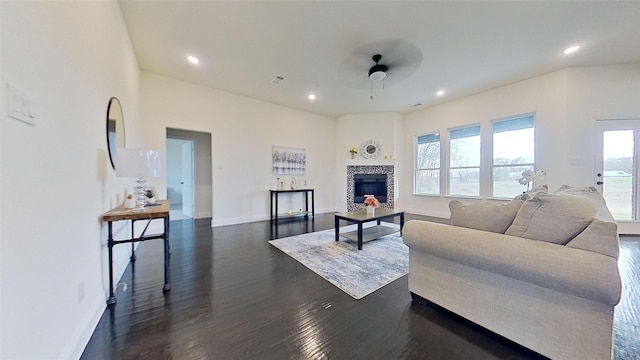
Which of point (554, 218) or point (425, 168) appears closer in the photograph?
point (554, 218)

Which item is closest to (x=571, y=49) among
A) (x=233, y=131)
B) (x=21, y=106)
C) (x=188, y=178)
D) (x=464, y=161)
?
(x=464, y=161)

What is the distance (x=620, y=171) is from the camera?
4020 millimetres

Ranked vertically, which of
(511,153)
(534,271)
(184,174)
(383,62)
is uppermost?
(383,62)

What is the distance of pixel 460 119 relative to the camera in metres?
5.50

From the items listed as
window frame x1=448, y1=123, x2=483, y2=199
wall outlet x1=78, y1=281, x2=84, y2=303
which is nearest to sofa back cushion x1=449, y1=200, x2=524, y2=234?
wall outlet x1=78, y1=281, x2=84, y2=303

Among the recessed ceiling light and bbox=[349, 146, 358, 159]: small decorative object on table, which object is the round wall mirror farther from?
the recessed ceiling light

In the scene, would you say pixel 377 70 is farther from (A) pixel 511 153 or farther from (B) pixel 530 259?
(A) pixel 511 153

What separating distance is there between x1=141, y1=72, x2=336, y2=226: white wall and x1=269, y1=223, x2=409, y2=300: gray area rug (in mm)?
2005

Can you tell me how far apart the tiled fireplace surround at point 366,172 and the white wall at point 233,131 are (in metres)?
1.09

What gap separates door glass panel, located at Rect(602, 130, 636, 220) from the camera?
3.96 metres

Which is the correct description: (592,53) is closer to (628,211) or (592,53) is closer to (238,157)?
(628,211)

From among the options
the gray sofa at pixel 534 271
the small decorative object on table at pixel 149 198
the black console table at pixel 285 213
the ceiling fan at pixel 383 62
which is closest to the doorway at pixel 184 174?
the black console table at pixel 285 213

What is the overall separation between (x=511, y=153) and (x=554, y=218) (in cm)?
444

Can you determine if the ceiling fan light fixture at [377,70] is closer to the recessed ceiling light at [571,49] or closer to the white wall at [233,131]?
the recessed ceiling light at [571,49]
